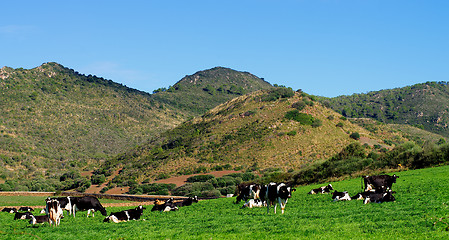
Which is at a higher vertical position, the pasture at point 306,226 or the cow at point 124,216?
the cow at point 124,216

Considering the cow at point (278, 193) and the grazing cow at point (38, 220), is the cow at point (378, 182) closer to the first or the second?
the cow at point (278, 193)

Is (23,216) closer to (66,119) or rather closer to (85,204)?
(85,204)

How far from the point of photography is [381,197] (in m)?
25.1

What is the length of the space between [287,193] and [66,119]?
398ft

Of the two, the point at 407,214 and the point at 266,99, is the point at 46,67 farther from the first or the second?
the point at 407,214

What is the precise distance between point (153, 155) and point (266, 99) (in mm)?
34453

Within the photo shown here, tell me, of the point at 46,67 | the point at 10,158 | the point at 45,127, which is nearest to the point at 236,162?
the point at 10,158

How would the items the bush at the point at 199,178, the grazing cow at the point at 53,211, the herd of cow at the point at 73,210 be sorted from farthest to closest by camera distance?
the bush at the point at 199,178 < the herd of cow at the point at 73,210 < the grazing cow at the point at 53,211

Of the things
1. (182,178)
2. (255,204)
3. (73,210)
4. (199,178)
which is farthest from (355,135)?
(73,210)

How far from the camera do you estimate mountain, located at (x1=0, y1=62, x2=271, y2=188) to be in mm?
109175

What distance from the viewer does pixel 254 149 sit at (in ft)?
301

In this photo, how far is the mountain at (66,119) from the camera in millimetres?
109175

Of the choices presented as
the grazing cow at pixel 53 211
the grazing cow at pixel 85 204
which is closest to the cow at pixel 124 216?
the grazing cow at pixel 53 211

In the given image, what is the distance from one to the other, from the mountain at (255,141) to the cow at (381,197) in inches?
2055
